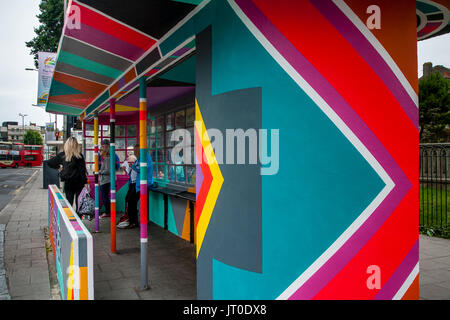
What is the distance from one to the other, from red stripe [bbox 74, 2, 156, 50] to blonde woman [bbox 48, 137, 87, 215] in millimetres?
3612

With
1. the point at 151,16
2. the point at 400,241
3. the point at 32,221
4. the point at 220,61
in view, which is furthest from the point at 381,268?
the point at 32,221

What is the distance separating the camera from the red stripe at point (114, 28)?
2.35 meters

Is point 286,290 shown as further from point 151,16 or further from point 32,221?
point 32,221

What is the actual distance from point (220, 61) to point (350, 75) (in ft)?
2.76

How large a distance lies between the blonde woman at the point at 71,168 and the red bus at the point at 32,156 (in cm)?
3604

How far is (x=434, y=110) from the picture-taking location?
1778 centimetres

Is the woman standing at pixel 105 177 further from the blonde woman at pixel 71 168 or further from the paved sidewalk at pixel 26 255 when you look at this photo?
the paved sidewalk at pixel 26 255

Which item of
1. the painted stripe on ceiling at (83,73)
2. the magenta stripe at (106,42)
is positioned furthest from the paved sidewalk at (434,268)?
the painted stripe on ceiling at (83,73)

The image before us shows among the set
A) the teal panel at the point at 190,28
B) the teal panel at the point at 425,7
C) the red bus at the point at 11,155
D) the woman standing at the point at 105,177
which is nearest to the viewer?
the teal panel at the point at 190,28

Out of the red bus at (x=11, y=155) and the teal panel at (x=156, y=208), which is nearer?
the teal panel at (x=156, y=208)

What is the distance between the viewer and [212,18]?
7.19 ft

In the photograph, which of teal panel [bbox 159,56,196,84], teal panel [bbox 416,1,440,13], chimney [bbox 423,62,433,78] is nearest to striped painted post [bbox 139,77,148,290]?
teal panel [bbox 159,56,196,84]

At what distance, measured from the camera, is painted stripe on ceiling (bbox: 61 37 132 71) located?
2.91 metres

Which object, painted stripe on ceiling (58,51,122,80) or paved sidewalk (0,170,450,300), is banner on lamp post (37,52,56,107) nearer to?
paved sidewalk (0,170,450,300)
